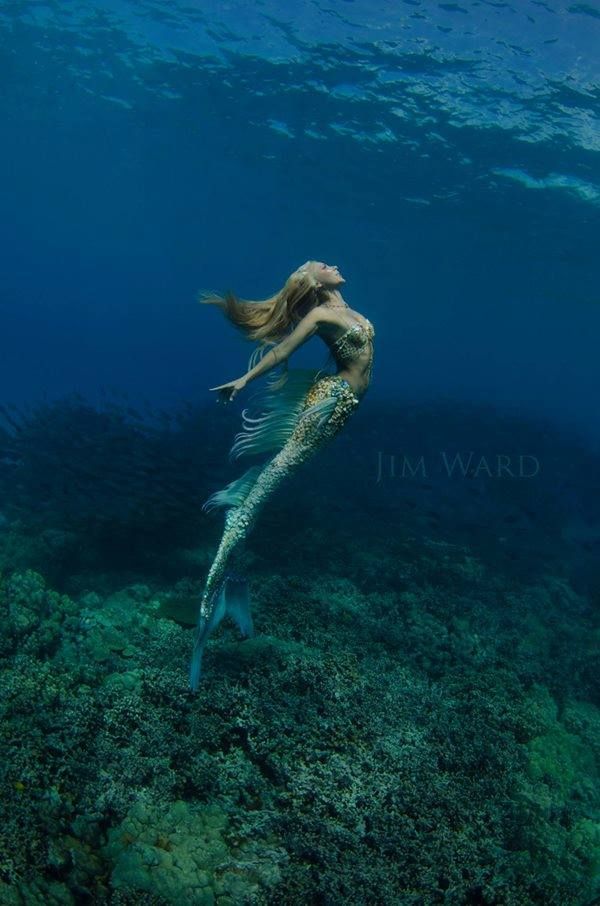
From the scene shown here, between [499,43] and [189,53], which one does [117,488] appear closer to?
[499,43]

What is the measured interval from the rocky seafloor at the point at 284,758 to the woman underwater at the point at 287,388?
33.2 inches

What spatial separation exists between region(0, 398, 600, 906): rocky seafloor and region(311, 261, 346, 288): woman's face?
3.74 metres

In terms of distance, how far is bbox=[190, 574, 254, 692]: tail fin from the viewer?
464 cm

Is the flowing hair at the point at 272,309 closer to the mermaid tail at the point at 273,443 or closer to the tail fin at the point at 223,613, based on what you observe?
the mermaid tail at the point at 273,443

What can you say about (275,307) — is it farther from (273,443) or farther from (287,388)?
(273,443)

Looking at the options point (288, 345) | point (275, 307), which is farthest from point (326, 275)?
point (288, 345)

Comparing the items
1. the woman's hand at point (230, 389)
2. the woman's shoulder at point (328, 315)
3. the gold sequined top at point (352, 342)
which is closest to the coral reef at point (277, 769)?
the woman's hand at point (230, 389)

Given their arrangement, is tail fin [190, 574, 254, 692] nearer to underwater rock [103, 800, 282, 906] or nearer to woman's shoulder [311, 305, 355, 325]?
underwater rock [103, 800, 282, 906]

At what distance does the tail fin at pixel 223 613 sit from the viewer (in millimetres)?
4645

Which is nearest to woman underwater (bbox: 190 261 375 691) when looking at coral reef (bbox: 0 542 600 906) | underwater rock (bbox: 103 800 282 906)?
coral reef (bbox: 0 542 600 906)

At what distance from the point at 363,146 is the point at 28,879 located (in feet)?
100

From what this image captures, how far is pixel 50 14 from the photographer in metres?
23.4

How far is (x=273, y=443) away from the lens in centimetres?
454

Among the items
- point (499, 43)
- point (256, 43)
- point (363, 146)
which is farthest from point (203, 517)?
point (363, 146)
